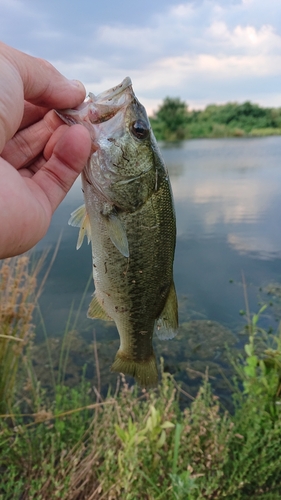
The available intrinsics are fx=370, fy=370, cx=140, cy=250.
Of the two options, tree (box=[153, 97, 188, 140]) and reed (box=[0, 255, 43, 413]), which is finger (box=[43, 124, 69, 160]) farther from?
tree (box=[153, 97, 188, 140])

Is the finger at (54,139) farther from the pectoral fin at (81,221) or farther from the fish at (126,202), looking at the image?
the pectoral fin at (81,221)

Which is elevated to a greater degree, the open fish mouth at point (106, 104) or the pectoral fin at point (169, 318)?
the open fish mouth at point (106, 104)

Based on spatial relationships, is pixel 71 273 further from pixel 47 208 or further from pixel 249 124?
pixel 249 124

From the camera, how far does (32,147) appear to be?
1994 millimetres

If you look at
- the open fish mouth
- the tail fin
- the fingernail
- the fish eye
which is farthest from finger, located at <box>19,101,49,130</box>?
the tail fin

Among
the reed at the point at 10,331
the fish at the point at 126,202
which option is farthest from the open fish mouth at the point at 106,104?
the reed at the point at 10,331

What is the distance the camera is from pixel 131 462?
7.59ft

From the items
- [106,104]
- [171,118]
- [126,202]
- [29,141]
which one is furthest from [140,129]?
[171,118]

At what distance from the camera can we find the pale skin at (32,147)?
58.4 inches

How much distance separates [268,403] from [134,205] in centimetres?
176

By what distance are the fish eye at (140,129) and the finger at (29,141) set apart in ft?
1.71

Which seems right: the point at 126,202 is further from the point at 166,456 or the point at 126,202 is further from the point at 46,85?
the point at 166,456

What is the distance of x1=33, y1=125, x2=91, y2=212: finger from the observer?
1549mm

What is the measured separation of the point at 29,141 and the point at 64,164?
1.26ft
